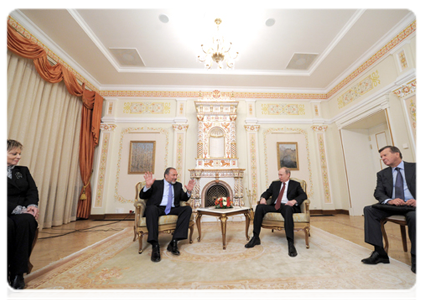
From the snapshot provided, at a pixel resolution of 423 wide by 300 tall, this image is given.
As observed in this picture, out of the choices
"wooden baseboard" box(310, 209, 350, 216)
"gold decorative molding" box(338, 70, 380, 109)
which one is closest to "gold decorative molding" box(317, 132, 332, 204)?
"wooden baseboard" box(310, 209, 350, 216)

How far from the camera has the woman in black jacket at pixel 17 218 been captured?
159 centimetres

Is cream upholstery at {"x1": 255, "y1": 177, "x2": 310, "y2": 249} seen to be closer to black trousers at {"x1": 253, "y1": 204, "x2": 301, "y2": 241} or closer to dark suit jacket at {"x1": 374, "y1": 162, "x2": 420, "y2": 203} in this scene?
black trousers at {"x1": 253, "y1": 204, "x2": 301, "y2": 241}

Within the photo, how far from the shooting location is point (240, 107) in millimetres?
6297

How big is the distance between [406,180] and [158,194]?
3.13 meters

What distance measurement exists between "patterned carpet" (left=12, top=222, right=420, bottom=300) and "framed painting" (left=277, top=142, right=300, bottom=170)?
3.46 metres

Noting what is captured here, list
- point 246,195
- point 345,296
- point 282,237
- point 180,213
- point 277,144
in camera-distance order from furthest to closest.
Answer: point 277,144 < point 246,195 < point 282,237 < point 180,213 < point 345,296

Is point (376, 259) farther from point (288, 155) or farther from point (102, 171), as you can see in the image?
point (102, 171)

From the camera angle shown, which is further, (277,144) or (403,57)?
(277,144)

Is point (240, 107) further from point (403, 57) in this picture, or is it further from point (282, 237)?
point (282, 237)

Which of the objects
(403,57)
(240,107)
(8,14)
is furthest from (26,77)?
(403,57)

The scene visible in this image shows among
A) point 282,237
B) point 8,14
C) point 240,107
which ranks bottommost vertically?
point 282,237

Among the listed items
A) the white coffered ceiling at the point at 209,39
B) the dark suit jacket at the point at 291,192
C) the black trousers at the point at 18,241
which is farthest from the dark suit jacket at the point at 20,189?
the white coffered ceiling at the point at 209,39

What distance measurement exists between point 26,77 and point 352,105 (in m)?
7.41

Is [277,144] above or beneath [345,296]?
above
